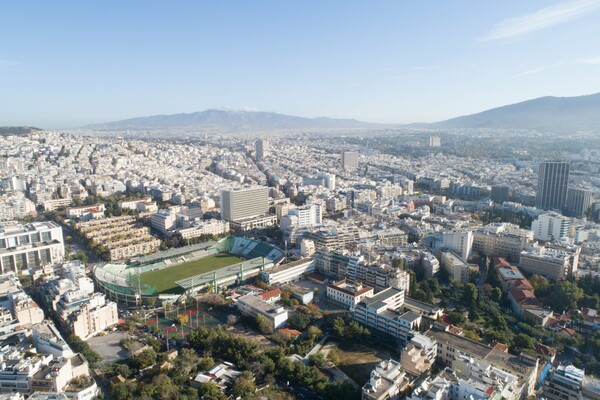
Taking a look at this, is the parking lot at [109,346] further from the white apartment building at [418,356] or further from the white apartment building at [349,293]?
the white apartment building at [418,356]

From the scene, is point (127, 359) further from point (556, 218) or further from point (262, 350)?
point (556, 218)

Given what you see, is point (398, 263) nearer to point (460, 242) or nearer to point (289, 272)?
point (460, 242)

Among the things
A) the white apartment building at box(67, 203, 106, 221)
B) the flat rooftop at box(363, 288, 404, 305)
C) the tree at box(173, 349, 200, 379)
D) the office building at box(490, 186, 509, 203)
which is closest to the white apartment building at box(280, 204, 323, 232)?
the flat rooftop at box(363, 288, 404, 305)

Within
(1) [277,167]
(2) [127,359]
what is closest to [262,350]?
(2) [127,359]

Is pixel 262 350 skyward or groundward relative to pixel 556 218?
groundward

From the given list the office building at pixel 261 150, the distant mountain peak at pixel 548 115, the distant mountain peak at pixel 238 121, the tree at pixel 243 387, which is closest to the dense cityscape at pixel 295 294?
the tree at pixel 243 387

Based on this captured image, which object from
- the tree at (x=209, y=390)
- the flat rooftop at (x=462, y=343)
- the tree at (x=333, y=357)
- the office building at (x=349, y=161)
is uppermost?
the office building at (x=349, y=161)

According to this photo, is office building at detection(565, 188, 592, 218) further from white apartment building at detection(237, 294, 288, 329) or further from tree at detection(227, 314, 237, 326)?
tree at detection(227, 314, 237, 326)

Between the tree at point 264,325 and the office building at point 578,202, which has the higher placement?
the office building at point 578,202
